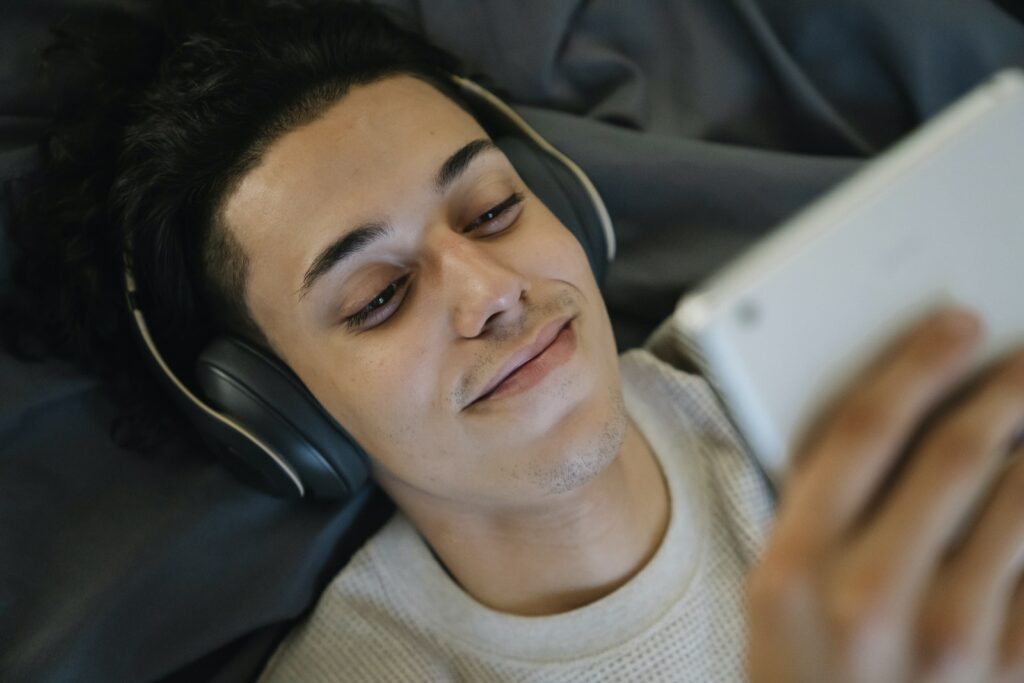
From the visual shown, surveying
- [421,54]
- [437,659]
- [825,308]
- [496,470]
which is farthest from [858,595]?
[421,54]

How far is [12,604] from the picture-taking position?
0.99 meters

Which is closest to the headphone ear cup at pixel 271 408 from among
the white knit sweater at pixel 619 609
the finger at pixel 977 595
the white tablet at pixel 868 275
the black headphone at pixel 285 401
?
the black headphone at pixel 285 401

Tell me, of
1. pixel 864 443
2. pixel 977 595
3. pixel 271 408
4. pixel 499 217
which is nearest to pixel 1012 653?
pixel 977 595

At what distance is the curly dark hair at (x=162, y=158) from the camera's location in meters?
0.95

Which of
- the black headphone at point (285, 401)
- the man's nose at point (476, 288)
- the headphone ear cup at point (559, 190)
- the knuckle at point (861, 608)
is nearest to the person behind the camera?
the knuckle at point (861, 608)

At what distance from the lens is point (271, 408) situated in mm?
913

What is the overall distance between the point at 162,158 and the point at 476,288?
1.57ft

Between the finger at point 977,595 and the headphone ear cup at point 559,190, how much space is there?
2.09 ft

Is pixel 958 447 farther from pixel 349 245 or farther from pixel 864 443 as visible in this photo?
pixel 349 245

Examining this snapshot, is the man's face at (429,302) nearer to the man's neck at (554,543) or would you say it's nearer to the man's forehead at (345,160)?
the man's forehead at (345,160)

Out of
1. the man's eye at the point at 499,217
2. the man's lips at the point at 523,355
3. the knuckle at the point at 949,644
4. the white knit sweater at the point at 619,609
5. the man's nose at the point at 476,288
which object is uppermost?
the knuckle at the point at 949,644

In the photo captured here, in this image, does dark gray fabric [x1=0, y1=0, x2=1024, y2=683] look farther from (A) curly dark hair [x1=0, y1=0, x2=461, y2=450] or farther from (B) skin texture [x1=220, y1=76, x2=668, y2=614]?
(B) skin texture [x1=220, y1=76, x2=668, y2=614]

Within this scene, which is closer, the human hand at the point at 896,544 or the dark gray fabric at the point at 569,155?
the human hand at the point at 896,544

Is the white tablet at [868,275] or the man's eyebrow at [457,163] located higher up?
the white tablet at [868,275]
